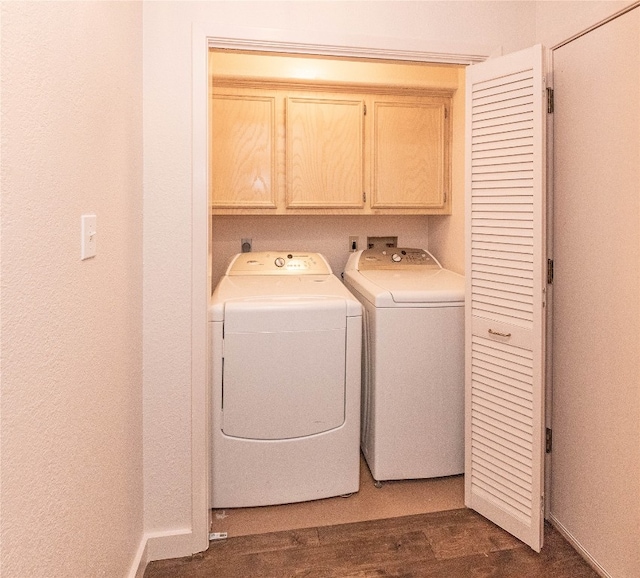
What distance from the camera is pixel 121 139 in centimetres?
146

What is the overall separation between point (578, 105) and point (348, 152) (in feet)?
4.91

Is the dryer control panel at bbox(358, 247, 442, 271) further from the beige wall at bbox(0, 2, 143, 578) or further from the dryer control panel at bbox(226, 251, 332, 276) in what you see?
the beige wall at bbox(0, 2, 143, 578)

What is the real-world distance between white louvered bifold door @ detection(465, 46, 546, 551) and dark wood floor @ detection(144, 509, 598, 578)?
0.34ft

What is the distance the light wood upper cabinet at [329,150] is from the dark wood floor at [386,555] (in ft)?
5.97

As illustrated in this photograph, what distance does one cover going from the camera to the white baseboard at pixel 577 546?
5.75 feet

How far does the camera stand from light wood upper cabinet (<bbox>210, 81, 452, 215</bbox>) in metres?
2.92


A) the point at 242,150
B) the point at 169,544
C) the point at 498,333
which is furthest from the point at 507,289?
the point at 242,150

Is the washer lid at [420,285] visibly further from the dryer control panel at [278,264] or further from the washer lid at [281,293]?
the dryer control panel at [278,264]

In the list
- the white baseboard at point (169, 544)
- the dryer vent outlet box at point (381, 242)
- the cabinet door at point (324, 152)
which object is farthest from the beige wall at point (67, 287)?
the dryer vent outlet box at point (381, 242)

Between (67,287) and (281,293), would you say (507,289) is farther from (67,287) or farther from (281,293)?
(67,287)

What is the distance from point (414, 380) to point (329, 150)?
5.01 ft

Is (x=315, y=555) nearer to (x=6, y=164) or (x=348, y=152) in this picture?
(x=6, y=164)

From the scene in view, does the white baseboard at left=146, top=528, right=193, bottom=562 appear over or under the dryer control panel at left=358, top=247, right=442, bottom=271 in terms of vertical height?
under

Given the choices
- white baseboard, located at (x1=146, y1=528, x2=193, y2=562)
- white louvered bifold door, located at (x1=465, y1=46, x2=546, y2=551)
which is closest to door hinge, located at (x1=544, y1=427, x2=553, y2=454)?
white louvered bifold door, located at (x1=465, y1=46, x2=546, y2=551)
